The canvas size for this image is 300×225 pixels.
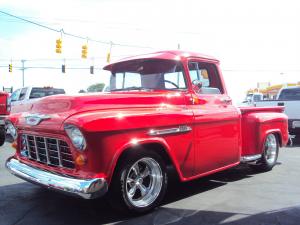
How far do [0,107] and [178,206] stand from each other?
7.73 metres

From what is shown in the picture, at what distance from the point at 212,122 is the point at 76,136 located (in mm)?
2005

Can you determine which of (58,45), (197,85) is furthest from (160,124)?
(58,45)

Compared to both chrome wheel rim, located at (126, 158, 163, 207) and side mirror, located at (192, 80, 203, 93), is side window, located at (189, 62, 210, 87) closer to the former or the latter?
side mirror, located at (192, 80, 203, 93)

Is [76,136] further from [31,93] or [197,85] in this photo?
[31,93]

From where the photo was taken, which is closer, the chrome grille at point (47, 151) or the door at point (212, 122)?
the chrome grille at point (47, 151)

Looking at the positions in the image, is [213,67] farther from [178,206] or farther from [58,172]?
[58,172]

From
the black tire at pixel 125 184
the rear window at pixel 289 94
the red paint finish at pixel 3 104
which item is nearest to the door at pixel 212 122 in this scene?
the black tire at pixel 125 184

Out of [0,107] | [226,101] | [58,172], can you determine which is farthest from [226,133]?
[0,107]

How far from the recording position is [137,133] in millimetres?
3836

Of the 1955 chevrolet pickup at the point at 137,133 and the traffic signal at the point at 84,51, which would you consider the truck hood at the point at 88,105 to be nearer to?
the 1955 chevrolet pickup at the point at 137,133

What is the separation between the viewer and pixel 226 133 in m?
5.05

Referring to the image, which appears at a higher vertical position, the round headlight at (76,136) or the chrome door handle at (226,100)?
the chrome door handle at (226,100)

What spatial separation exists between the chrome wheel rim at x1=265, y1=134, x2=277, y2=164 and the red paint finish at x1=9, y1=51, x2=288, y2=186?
2.37 ft

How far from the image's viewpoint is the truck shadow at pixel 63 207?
3.88 meters
